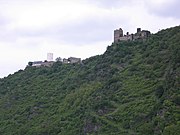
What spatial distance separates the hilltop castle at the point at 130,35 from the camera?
95.4 meters

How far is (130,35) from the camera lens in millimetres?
98062

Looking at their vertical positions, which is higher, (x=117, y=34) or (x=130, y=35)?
(x=117, y=34)

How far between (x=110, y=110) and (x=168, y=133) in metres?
18.2

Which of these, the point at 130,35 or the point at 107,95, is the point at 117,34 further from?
the point at 107,95

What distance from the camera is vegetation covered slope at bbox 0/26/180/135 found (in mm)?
58522

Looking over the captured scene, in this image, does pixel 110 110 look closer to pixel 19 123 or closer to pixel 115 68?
pixel 115 68

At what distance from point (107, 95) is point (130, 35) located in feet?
92.5

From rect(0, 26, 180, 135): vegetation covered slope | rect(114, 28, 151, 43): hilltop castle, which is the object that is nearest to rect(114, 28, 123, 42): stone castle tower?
rect(114, 28, 151, 43): hilltop castle

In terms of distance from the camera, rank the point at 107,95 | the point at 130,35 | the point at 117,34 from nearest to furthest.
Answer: the point at 107,95 < the point at 130,35 < the point at 117,34

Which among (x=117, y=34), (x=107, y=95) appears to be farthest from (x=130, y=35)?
(x=107, y=95)

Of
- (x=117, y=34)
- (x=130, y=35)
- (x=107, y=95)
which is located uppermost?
(x=117, y=34)

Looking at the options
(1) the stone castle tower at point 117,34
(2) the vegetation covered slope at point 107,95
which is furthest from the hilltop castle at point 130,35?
(2) the vegetation covered slope at point 107,95

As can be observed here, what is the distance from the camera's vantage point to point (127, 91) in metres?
69.4

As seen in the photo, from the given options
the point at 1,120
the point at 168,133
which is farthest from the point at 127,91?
the point at 1,120
